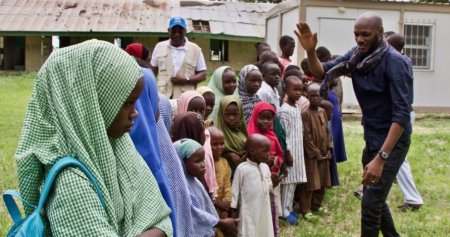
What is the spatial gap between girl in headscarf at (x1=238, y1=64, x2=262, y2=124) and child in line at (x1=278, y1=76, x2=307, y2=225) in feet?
1.05

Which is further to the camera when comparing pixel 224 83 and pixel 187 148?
pixel 224 83

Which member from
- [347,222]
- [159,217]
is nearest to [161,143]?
[159,217]

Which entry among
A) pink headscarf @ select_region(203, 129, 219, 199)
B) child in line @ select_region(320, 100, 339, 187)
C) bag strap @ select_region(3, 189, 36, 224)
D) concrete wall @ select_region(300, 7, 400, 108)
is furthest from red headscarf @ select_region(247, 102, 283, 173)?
concrete wall @ select_region(300, 7, 400, 108)

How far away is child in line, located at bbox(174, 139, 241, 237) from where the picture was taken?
11.6 feet

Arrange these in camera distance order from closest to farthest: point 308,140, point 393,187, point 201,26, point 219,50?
point 308,140, point 393,187, point 201,26, point 219,50

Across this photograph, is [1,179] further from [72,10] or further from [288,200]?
[72,10]

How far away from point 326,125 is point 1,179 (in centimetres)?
379

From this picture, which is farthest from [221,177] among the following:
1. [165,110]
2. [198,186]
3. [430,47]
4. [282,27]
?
[430,47]

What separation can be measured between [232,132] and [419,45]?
996 centimetres

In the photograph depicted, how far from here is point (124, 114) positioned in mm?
1823

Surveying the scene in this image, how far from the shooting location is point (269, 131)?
17.3ft

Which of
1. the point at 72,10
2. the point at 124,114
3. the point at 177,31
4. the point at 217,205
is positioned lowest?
the point at 217,205

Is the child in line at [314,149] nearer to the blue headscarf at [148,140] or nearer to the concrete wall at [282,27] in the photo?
the blue headscarf at [148,140]

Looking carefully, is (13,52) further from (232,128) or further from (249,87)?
(232,128)
